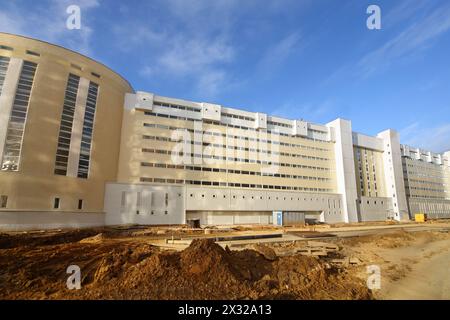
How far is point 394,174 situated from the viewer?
60.9 m

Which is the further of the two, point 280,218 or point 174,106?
point 280,218

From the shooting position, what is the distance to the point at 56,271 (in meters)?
10.0

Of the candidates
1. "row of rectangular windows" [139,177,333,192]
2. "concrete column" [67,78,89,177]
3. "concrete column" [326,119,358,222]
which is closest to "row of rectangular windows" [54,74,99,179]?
"concrete column" [67,78,89,177]

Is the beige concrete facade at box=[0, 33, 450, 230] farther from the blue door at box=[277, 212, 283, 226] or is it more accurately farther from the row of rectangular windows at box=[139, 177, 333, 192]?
the blue door at box=[277, 212, 283, 226]

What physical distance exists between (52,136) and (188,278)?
29943mm

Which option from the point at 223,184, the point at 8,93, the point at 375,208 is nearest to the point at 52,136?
the point at 8,93

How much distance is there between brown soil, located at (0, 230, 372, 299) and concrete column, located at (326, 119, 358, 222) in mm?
46156

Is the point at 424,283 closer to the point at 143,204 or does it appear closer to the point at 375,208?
the point at 143,204

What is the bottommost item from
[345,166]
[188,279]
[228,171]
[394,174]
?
[188,279]

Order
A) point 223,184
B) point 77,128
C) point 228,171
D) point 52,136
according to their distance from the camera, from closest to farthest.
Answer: point 52,136 → point 77,128 → point 223,184 → point 228,171

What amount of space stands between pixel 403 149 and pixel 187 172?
215ft

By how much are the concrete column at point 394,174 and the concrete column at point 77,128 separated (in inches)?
2691
